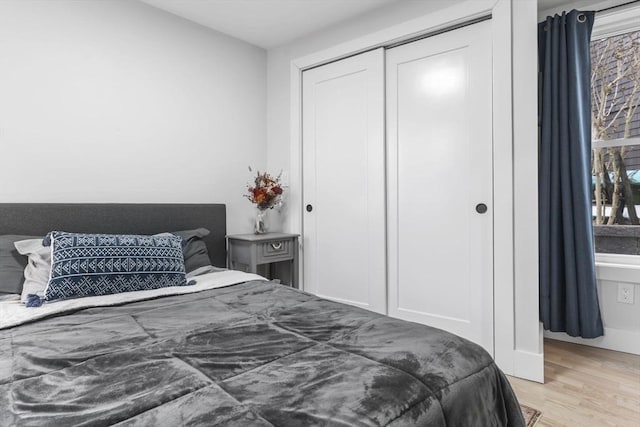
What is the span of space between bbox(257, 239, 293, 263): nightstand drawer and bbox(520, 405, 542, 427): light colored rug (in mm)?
1946

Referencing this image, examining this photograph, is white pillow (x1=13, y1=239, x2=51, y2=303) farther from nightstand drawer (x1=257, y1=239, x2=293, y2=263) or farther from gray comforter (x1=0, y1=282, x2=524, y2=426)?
nightstand drawer (x1=257, y1=239, x2=293, y2=263)

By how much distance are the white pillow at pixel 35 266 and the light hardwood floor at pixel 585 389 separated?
246 cm

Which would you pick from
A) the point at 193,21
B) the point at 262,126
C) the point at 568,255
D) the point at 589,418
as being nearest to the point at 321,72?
the point at 262,126

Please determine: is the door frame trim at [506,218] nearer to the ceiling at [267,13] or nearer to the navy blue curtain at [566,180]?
the navy blue curtain at [566,180]

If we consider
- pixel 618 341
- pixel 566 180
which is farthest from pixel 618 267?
pixel 566 180

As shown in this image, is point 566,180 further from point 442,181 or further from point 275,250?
point 275,250

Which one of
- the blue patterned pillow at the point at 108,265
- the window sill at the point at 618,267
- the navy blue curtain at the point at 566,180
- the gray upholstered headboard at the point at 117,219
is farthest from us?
the window sill at the point at 618,267

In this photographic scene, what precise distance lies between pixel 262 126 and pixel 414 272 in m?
1.93

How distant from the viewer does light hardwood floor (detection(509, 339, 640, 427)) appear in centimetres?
184

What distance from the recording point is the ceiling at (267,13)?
9.04ft

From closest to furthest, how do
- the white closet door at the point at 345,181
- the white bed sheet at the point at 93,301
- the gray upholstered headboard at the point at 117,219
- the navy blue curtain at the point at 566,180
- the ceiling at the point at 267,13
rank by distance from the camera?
the white bed sheet at the point at 93,301 → the gray upholstered headboard at the point at 117,219 → the navy blue curtain at the point at 566,180 → the ceiling at the point at 267,13 → the white closet door at the point at 345,181

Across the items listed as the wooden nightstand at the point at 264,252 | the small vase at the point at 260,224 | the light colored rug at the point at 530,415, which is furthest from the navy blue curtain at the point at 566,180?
the small vase at the point at 260,224

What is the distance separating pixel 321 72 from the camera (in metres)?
3.24

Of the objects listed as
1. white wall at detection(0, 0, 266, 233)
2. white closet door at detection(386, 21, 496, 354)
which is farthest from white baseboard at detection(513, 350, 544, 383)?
white wall at detection(0, 0, 266, 233)
